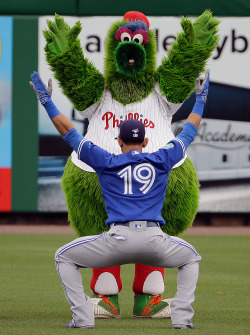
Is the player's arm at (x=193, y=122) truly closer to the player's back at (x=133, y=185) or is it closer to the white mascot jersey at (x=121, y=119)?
the player's back at (x=133, y=185)

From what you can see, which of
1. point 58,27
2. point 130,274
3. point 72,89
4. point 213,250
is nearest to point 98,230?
point 72,89

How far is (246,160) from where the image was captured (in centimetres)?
1541

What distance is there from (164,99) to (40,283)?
2.77m

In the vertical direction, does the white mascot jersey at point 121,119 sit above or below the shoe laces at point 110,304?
above

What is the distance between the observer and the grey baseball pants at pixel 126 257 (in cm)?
542

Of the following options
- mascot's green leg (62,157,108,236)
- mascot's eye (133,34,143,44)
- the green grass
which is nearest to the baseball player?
the green grass

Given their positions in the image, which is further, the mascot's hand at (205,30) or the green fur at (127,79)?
the mascot's hand at (205,30)

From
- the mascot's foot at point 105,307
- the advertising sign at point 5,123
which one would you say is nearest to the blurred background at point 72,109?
the advertising sign at point 5,123

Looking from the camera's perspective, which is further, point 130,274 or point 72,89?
point 130,274

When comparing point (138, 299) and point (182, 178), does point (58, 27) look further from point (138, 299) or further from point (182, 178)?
point (138, 299)

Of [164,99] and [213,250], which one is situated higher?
[164,99]

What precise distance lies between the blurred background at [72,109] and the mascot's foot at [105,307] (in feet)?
28.1

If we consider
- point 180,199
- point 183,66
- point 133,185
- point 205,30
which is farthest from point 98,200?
point 205,30

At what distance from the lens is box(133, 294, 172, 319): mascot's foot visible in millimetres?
Result: 6531
